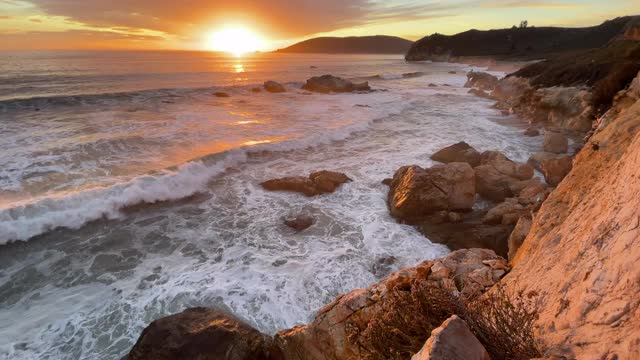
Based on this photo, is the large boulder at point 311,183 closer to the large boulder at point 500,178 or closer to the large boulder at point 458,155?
the large boulder at point 458,155

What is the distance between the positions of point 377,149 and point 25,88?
35.8 m

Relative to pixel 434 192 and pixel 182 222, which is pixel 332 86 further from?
pixel 182 222

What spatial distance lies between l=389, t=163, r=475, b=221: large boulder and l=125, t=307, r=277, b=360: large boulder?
6005 mm

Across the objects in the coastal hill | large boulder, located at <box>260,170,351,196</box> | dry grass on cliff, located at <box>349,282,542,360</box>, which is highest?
dry grass on cliff, located at <box>349,282,542,360</box>

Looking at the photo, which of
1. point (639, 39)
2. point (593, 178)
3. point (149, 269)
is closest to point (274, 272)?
point (149, 269)

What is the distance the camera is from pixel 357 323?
5.20 m

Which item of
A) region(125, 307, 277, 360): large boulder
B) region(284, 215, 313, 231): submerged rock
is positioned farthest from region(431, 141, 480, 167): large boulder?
region(125, 307, 277, 360): large boulder

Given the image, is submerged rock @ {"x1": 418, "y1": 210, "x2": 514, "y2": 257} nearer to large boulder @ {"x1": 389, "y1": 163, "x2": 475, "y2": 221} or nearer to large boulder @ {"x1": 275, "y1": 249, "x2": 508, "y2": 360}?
large boulder @ {"x1": 389, "y1": 163, "x2": 475, "y2": 221}


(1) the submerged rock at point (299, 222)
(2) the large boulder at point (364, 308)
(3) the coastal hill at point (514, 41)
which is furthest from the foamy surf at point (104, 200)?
(3) the coastal hill at point (514, 41)

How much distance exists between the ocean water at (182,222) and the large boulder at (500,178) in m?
3.40

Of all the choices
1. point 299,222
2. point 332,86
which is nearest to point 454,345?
point 299,222

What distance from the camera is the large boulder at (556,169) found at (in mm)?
12064

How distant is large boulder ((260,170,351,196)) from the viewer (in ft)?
41.6

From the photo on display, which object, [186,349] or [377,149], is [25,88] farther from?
[186,349]
